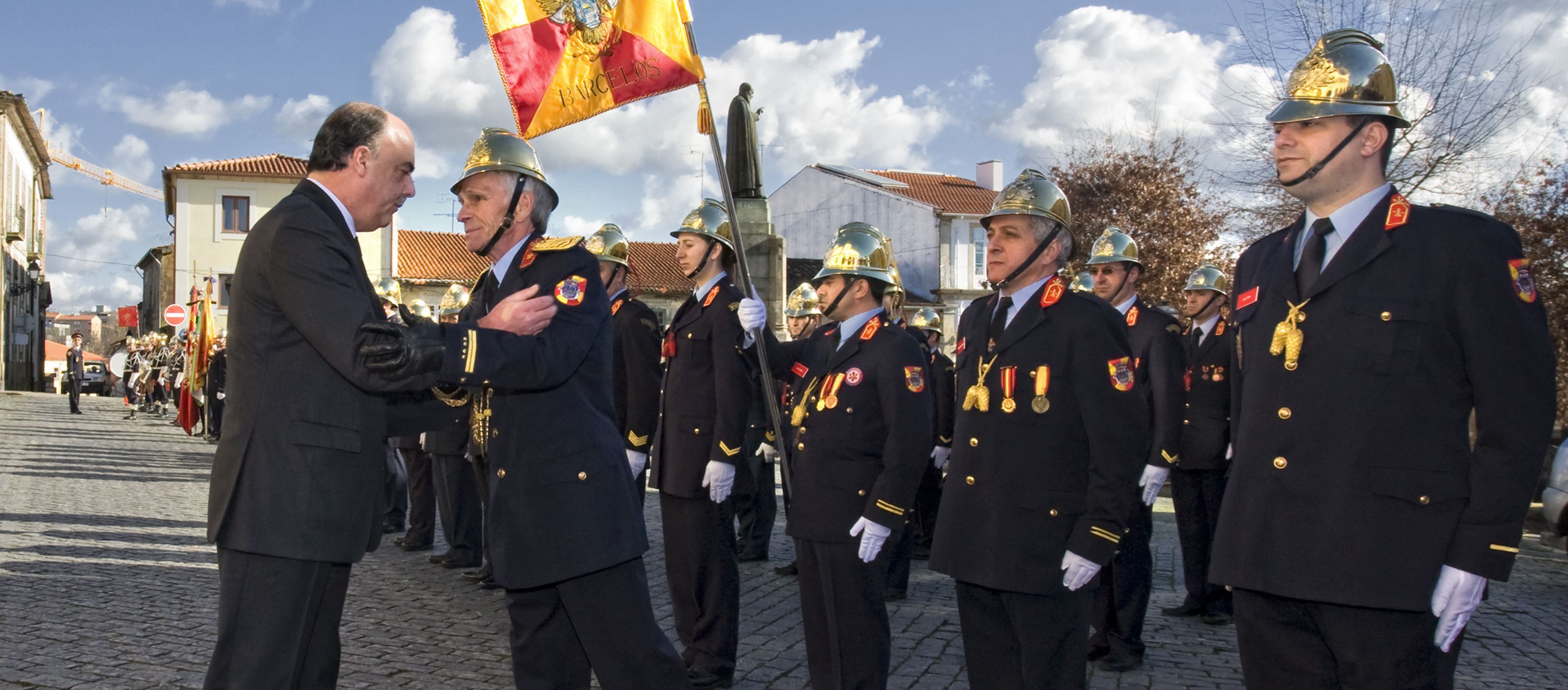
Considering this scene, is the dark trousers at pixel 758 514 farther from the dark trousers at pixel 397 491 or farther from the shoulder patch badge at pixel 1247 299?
the shoulder patch badge at pixel 1247 299

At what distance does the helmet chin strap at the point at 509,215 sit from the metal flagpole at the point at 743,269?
148 cm

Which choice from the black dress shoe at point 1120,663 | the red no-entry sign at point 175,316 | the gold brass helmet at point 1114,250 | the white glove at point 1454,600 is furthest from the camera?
the red no-entry sign at point 175,316

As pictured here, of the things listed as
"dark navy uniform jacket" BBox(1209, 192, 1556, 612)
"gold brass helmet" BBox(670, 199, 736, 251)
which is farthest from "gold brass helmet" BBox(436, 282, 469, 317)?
"dark navy uniform jacket" BBox(1209, 192, 1556, 612)

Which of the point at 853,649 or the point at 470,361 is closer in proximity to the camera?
the point at 470,361

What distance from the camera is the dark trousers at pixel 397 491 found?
9.62m

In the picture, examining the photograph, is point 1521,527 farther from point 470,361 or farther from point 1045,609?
point 470,361

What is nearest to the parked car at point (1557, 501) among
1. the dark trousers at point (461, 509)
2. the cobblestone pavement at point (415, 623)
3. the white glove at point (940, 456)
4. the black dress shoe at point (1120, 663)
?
the cobblestone pavement at point (415, 623)

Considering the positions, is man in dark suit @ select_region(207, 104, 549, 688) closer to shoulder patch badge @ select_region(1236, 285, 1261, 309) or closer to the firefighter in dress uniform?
the firefighter in dress uniform

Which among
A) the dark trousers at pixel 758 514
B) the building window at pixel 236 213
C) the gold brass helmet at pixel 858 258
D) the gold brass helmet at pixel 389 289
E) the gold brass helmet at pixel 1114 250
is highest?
the building window at pixel 236 213

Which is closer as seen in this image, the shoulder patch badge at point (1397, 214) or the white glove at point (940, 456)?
the shoulder patch badge at point (1397, 214)

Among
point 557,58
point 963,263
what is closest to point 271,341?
point 557,58

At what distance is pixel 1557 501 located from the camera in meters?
8.59

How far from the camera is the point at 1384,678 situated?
8.75ft

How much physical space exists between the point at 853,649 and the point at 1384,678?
84.5 inches
